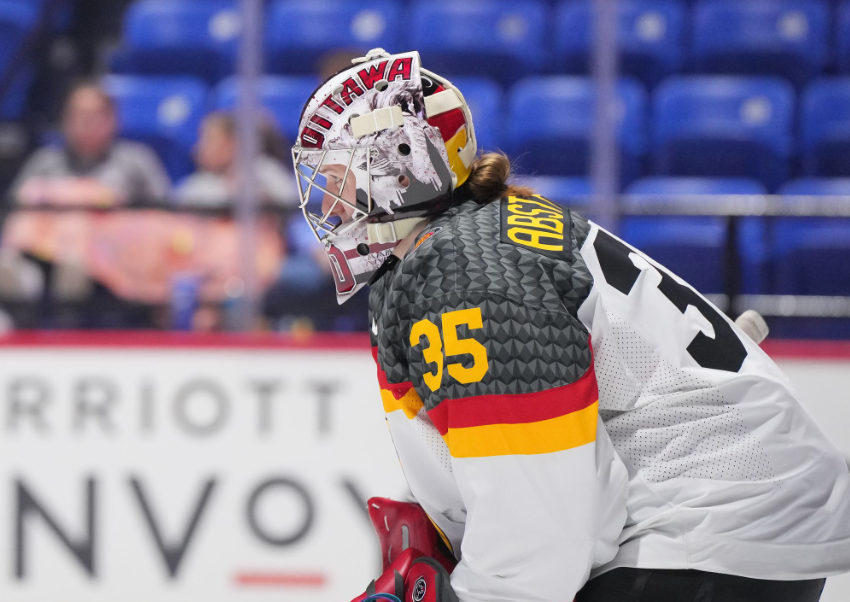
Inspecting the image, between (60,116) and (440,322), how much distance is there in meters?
3.05

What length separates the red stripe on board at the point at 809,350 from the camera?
3172 mm

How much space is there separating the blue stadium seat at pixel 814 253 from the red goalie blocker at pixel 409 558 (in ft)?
6.96

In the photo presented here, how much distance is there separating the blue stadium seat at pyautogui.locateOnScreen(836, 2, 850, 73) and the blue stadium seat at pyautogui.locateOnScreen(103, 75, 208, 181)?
2514 mm

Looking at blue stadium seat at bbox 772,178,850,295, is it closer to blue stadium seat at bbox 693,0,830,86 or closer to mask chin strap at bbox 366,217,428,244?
blue stadium seat at bbox 693,0,830,86

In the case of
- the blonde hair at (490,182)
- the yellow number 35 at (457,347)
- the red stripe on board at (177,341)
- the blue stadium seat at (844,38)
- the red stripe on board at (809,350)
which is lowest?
the red stripe on board at (809,350)

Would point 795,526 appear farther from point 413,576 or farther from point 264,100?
point 264,100

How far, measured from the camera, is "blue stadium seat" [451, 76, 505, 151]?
384 cm

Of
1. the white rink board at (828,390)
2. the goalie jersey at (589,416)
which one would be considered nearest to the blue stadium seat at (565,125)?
the white rink board at (828,390)

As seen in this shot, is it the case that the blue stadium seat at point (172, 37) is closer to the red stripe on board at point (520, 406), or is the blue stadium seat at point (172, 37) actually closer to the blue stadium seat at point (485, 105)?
the blue stadium seat at point (485, 105)

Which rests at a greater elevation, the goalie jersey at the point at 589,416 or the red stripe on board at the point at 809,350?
the goalie jersey at the point at 589,416

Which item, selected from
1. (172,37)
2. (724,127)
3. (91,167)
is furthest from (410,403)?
(172,37)

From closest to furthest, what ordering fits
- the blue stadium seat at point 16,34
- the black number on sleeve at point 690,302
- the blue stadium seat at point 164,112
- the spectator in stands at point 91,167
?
the black number on sleeve at point 690,302, the spectator in stands at point 91,167, the blue stadium seat at point 164,112, the blue stadium seat at point 16,34

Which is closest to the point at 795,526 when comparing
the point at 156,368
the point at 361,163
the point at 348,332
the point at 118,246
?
the point at 361,163

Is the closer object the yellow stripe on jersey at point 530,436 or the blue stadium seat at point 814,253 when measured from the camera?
the yellow stripe on jersey at point 530,436
